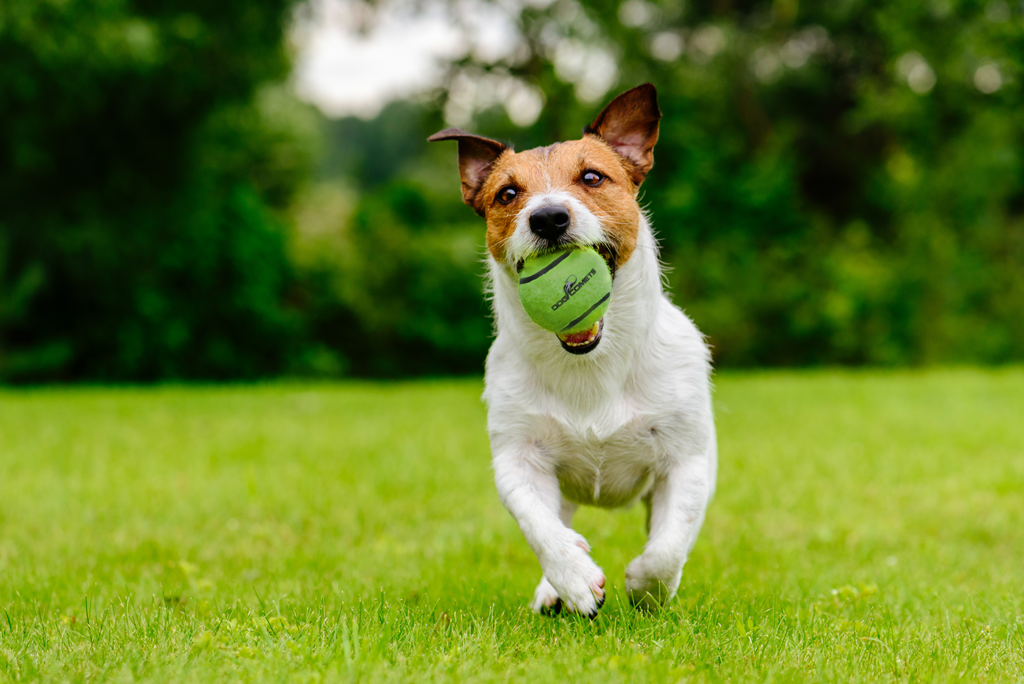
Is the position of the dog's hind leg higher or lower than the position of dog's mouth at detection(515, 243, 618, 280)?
lower

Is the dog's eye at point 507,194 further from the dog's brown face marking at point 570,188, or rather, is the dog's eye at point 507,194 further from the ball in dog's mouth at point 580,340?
the ball in dog's mouth at point 580,340

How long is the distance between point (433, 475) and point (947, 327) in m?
15.4

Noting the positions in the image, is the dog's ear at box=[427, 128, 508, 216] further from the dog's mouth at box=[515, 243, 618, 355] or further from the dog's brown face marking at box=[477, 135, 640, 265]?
the dog's mouth at box=[515, 243, 618, 355]

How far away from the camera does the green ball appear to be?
2.99 m

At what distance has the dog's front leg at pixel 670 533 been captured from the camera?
10.3 ft

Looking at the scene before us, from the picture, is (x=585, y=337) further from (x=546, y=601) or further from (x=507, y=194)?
(x=546, y=601)

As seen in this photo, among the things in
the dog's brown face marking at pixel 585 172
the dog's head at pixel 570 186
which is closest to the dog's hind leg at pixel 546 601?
the dog's head at pixel 570 186

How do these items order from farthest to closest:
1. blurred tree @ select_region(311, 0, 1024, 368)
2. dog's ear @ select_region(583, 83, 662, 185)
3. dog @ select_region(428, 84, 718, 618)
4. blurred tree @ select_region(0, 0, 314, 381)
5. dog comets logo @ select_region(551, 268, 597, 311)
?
blurred tree @ select_region(311, 0, 1024, 368) → blurred tree @ select_region(0, 0, 314, 381) → dog's ear @ select_region(583, 83, 662, 185) → dog @ select_region(428, 84, 718, 618) → dog comets logo @ select_region(551, 268, 597, 311)

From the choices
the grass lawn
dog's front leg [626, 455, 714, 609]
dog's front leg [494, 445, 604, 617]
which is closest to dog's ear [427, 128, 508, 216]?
dog's front leg [494, 445, 604, 617]

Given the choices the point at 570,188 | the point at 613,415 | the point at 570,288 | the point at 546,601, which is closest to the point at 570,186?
the point at 570,188

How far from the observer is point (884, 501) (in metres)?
5.95

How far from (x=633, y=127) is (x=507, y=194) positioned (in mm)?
685

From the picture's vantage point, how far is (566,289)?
9.79 ft

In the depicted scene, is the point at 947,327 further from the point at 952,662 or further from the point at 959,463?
the point at 952,662
